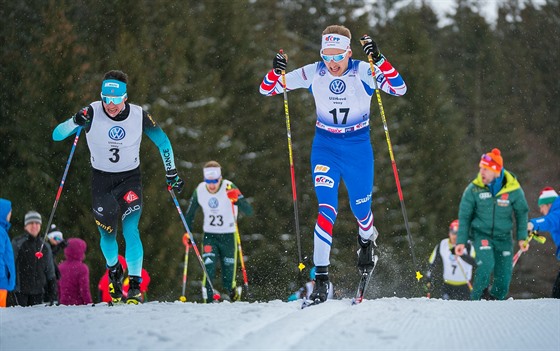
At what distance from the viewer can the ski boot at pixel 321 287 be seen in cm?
812

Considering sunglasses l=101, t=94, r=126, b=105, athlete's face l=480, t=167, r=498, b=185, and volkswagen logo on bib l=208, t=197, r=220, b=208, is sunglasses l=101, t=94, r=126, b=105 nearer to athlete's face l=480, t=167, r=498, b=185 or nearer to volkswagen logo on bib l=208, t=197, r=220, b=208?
athlete's face l=480, t=167, r=498, b=185

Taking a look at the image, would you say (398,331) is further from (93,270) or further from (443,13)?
(443,13)

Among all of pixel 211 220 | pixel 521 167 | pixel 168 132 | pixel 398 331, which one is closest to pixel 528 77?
pixel 521 167

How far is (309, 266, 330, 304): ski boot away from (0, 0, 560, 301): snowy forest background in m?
8.24

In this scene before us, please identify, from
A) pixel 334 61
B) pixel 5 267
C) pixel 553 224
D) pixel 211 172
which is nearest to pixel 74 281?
pixel 211 172

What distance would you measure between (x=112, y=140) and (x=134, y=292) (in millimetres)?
1403

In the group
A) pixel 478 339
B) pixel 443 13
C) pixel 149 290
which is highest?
pixel 443 13

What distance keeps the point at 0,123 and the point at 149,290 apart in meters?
4.59

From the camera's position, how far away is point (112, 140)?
8930mm

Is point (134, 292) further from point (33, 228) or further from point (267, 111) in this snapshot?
point (267, 111)

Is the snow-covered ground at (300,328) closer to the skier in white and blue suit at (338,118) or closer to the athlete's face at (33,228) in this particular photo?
the skier in white and blue suit at (338,118)

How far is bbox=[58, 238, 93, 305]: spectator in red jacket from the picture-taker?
1300cm

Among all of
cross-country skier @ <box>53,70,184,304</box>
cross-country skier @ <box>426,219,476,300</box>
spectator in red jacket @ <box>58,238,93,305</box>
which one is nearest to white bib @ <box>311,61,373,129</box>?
cross-country skier @ <box>53,70,184,304</box>

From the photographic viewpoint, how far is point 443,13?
150 feet
